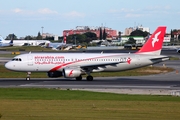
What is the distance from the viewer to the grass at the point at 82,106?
84.5ft

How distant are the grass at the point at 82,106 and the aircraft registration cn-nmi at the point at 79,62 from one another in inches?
495

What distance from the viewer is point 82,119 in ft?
80.8

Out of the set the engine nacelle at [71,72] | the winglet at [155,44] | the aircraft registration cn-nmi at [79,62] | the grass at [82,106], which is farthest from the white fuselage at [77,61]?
the grass at [82,106]

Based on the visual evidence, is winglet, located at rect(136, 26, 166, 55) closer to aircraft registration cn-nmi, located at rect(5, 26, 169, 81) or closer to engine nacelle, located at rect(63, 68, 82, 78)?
aircraft registration cn-nmi, located at rect(5, 26, 169, 81)

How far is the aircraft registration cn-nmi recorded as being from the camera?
52125 mm

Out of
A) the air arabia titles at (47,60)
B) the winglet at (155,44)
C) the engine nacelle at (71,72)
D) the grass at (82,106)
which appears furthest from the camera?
the winglet at (155,44)

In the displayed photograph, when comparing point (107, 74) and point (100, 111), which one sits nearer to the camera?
point (100, 111)

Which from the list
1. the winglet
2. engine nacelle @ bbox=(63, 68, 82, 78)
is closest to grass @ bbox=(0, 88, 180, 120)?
engine nacelle @ bbox=(63, 68, 82, 78)

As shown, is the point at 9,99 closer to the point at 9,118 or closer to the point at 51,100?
the point at 51,100

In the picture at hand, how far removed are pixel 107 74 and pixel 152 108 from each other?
1300 inches

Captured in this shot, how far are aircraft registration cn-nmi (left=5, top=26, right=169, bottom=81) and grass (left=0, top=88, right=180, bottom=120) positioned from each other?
41.3ft

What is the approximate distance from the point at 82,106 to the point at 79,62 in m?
23.1

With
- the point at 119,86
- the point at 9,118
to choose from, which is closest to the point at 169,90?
the point at 119,86

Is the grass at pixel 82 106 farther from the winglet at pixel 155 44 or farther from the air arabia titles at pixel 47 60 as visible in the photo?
the winglet at pixel 155 44
